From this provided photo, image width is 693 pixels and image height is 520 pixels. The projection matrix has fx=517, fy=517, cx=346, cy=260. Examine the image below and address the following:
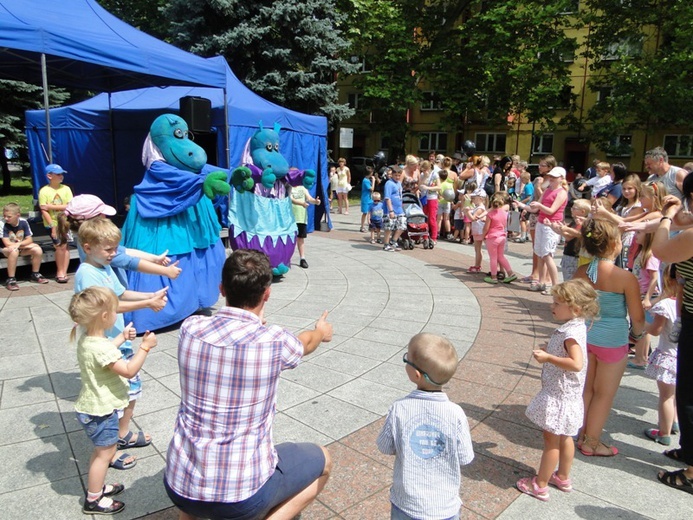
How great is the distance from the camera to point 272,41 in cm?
1941

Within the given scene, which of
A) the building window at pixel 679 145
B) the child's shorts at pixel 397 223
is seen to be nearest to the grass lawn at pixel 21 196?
the child's shorts at pixel 397 223

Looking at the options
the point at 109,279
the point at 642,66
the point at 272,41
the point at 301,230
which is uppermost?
the point at 272,41

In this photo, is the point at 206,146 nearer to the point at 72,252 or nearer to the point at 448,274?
the point at 72,252

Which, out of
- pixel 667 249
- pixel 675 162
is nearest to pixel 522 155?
pixel 675 162

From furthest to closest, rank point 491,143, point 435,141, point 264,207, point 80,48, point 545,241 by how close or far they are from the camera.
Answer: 1. point 435,141
2. point 491,143
3. point 545,241
4. point 264,207
5. point 80,48

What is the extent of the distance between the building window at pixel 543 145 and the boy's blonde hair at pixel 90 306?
1297 inches

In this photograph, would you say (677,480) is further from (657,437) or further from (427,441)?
(427,441)

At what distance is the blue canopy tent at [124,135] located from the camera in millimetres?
11938

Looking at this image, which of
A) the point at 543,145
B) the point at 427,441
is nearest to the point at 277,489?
the point at 427,441

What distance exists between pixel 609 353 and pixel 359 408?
182 centimetres

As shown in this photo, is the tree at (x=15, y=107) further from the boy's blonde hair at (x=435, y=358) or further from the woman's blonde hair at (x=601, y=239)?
the boy's blonde hair at (x=435, y=358)

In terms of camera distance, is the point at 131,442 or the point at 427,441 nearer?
the point at 427,441

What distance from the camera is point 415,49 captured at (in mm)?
25703

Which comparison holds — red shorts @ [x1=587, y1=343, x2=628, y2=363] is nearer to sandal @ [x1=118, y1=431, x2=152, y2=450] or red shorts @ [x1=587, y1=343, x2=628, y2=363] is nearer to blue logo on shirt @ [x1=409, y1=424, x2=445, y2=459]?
blue logo on shirt @ [x1=409, y1=424, x2=445, y2=459]
